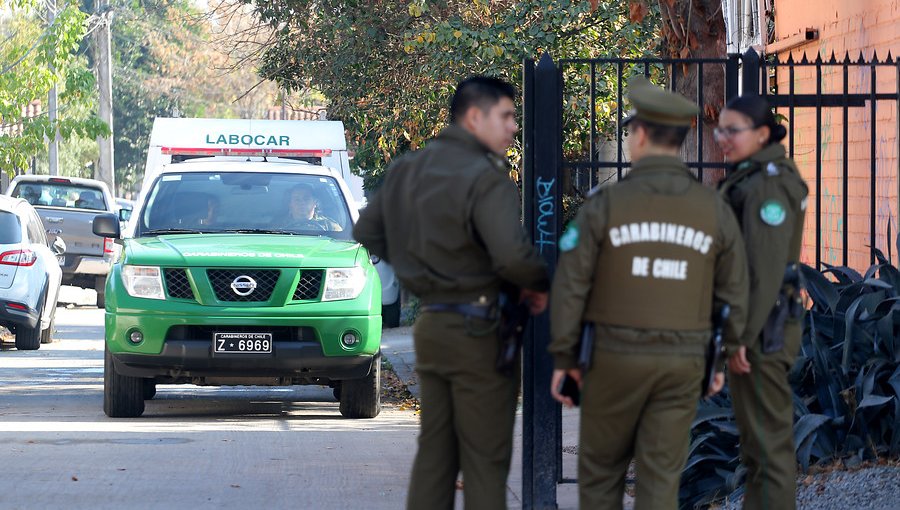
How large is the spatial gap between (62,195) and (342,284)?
1520 centimetres

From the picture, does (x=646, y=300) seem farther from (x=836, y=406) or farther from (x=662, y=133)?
(x=836, y=406)

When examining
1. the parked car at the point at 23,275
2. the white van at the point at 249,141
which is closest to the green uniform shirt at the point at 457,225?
the white van at the point at 249,141

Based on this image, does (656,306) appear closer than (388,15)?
Yes

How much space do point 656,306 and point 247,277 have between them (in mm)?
5415

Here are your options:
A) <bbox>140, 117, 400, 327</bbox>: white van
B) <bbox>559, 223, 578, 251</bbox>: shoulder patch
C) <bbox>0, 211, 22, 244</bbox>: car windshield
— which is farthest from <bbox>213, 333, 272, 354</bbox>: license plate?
<bbox>0, 211, 22, 244</bbox>: car windshield

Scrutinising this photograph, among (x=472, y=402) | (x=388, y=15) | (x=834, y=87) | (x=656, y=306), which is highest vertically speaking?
(x=388, y=15)

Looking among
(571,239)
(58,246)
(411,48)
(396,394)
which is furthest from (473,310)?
(58,246)

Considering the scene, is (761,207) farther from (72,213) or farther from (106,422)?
(72,213)

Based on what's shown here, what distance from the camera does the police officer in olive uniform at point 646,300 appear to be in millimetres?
Answer: 4527

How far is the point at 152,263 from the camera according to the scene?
9492 millimetres

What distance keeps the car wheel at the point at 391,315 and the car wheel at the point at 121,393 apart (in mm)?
9093

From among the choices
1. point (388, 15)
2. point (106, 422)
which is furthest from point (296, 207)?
point (388, 15)

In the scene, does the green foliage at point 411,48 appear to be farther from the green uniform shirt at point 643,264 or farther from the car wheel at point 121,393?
the green uniform shirt at point 643,264

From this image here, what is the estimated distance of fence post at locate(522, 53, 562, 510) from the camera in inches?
250
